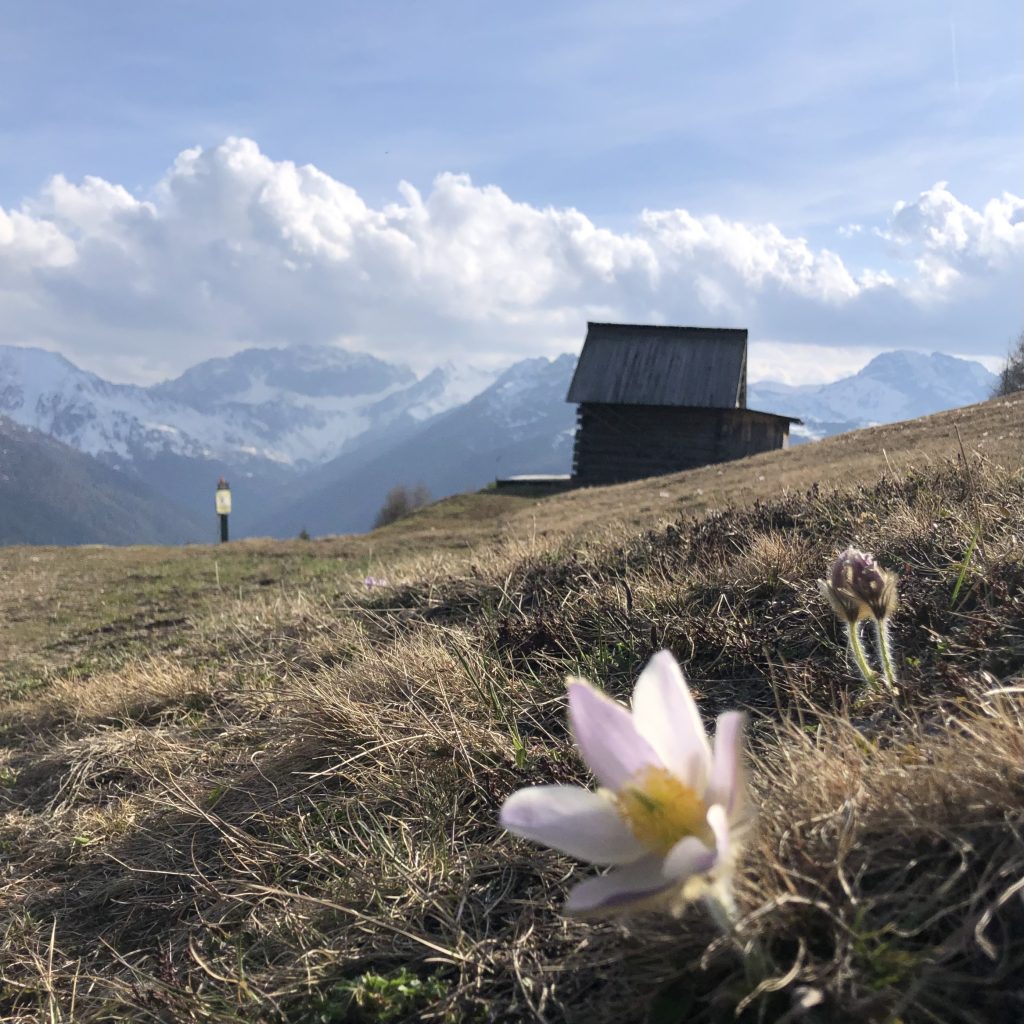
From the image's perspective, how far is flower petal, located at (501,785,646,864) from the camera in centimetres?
118

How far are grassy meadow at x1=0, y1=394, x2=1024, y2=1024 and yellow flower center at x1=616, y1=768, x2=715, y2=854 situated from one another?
0.28 meters

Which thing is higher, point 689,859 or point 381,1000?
point 689,859

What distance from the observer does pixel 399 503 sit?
56.1 m

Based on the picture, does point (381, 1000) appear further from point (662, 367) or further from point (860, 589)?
point (662, 367)

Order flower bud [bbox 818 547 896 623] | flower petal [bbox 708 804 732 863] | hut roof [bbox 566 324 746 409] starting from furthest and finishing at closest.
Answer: hut roof [bbox 566 324 746 409]
flower bud [bbox 818 547 896 623]
flower petal [bbox 708 804 732 863]

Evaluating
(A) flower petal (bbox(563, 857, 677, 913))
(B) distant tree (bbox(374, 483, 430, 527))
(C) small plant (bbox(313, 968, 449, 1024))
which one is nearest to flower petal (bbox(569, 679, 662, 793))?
(A) flower petal (bbox(563, 857, 677, 913))

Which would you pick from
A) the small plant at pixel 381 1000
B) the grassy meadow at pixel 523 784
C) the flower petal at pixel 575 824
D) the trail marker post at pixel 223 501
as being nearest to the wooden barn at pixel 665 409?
the trail marker post at pixel 223 501

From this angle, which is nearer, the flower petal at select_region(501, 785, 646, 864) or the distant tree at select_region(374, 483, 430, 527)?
the flower petal at select_region(501, 785, 646, 864)

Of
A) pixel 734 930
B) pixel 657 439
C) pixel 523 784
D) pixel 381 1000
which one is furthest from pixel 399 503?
pixel 734 930

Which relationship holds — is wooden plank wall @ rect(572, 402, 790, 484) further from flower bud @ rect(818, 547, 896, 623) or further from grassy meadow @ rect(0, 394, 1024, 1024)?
flower bud @ rect(818, 547, 896, 623)

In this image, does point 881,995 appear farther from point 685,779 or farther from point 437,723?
point 437,723

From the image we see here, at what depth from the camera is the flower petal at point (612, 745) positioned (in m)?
1.17

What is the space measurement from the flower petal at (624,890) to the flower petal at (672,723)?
128 millimetres

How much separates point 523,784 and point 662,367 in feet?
102
